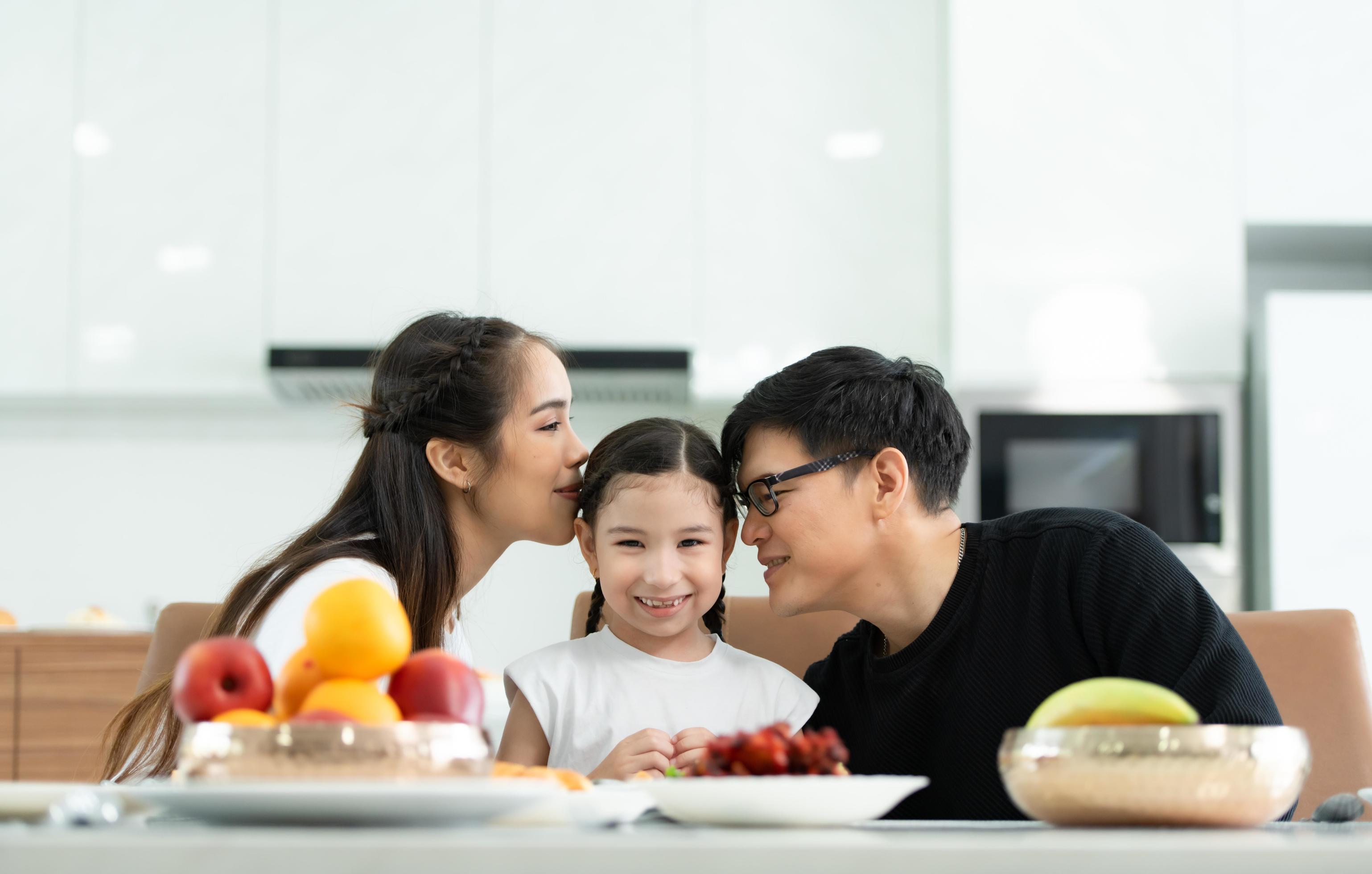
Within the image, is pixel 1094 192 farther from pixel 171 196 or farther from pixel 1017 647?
pixel 171 196

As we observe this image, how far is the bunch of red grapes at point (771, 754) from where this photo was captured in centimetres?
71

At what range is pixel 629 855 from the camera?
1.65 feet

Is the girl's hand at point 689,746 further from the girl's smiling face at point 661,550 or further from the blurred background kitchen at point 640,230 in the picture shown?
the blurred background kitchen at point 640,230

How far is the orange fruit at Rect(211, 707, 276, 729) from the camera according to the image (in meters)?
0.62

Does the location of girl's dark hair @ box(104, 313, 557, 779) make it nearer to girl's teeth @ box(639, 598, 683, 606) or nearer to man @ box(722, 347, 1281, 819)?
girl's teeth @ box(639, 598, 683, 606)

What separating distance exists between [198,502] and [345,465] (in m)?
0.50

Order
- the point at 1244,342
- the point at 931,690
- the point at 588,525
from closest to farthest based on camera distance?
the point at 931,690 → the point at 588,525 → the point at 1244,342

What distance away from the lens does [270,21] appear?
384 cm

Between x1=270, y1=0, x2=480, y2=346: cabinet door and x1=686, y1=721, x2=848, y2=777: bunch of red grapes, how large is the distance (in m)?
3.15

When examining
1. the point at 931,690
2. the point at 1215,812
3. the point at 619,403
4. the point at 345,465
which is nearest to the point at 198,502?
the point at 345,465

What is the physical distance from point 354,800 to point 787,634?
51.7 inches

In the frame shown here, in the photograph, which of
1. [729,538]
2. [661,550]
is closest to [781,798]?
[661,550]

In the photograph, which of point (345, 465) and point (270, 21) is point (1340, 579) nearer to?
point (345, 465)

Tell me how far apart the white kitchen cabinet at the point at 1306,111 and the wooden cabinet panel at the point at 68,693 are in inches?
136
